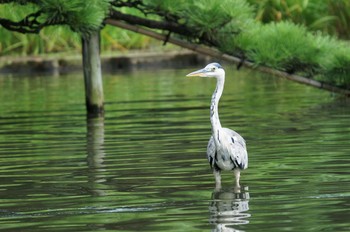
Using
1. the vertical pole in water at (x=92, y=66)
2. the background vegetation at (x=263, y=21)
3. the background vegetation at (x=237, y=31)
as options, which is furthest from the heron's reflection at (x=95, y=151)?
the background vegetation at (x=263, y=21)

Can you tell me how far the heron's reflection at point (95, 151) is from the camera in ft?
30.6

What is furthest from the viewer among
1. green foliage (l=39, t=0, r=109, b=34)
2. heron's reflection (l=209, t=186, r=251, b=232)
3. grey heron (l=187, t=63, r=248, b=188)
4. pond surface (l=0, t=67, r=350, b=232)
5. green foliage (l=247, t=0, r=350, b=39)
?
green foliage (l=247, t=0, r=350, b=39)

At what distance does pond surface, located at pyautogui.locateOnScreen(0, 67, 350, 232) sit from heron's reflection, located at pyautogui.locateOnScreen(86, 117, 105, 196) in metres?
0.01

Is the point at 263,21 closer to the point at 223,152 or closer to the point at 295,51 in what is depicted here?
the point at 295,51

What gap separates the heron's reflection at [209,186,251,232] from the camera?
699 cm

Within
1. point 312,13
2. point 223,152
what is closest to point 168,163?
point 223,152

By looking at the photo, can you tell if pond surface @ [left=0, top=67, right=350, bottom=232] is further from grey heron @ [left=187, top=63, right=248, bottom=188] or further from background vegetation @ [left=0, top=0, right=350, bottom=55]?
background vegetation @ [left=0, top=0, right=350, bottom=55]

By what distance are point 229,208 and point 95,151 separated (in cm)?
404

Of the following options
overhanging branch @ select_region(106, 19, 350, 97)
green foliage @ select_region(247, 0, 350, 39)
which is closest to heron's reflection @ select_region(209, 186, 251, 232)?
overhanging branch @ select_region(106, 19, 350, 97)

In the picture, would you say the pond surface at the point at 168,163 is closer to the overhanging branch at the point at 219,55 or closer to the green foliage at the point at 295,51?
the overhanging branch at the point at 219,55

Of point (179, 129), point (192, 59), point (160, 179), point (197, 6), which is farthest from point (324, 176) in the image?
point (192, 59)

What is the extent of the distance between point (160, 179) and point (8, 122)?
6120mm

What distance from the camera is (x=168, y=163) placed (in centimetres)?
1034

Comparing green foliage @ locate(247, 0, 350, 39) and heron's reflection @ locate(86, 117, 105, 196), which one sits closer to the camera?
heron's reflection @ locate(86, 117, 105, 196)
